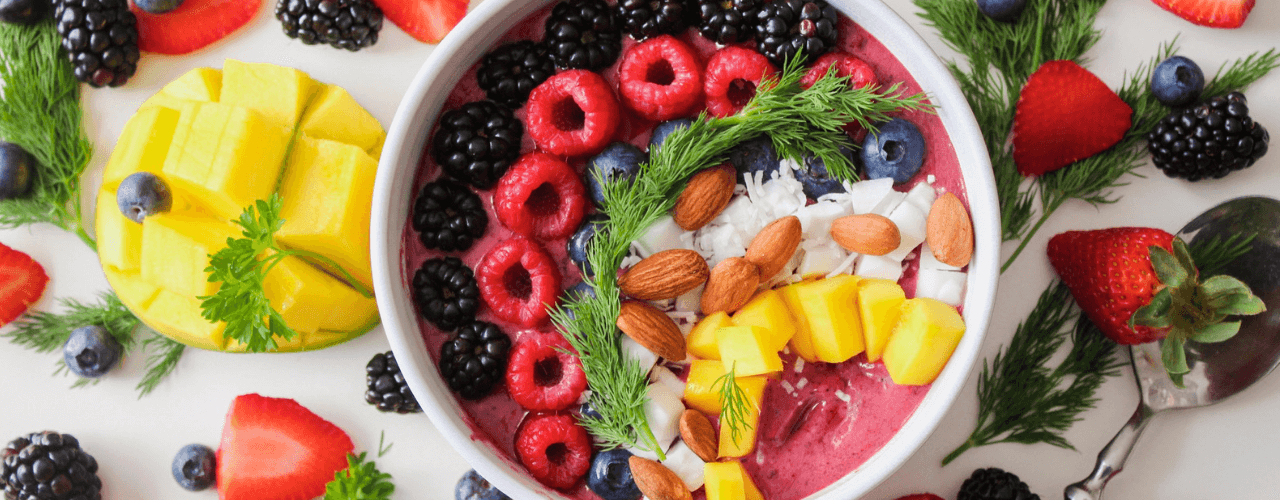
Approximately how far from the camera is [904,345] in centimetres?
150

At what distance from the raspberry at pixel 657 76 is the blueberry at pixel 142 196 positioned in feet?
3.45

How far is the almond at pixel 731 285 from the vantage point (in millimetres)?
1466

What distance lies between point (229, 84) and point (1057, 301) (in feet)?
6.66

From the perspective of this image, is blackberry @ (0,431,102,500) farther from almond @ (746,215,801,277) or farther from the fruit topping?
almond @ (746,215,801,277)

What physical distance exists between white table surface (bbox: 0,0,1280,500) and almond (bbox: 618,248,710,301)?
778 millimetres

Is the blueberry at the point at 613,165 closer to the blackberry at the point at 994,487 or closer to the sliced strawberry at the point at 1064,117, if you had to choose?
the sliced strawberry at the point at 1064,117

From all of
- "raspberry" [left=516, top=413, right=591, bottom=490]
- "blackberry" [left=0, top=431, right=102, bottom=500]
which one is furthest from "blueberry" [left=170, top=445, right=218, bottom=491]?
"raspberry" [left=516, top=413, right=591, bottom=490]

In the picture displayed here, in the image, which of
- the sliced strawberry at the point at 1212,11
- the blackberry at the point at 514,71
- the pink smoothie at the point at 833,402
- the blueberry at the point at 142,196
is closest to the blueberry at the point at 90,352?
the blueberry at the point at 142,196

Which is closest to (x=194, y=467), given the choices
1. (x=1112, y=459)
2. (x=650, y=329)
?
(x=650, y=329)

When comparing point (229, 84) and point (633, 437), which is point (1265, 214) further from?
point (229, 84)

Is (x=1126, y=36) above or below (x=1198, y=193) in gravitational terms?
above

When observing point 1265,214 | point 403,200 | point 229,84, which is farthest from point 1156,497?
point 229,84

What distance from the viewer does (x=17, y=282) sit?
2.01 metres

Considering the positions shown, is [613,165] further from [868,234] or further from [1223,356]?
[1223,356]
